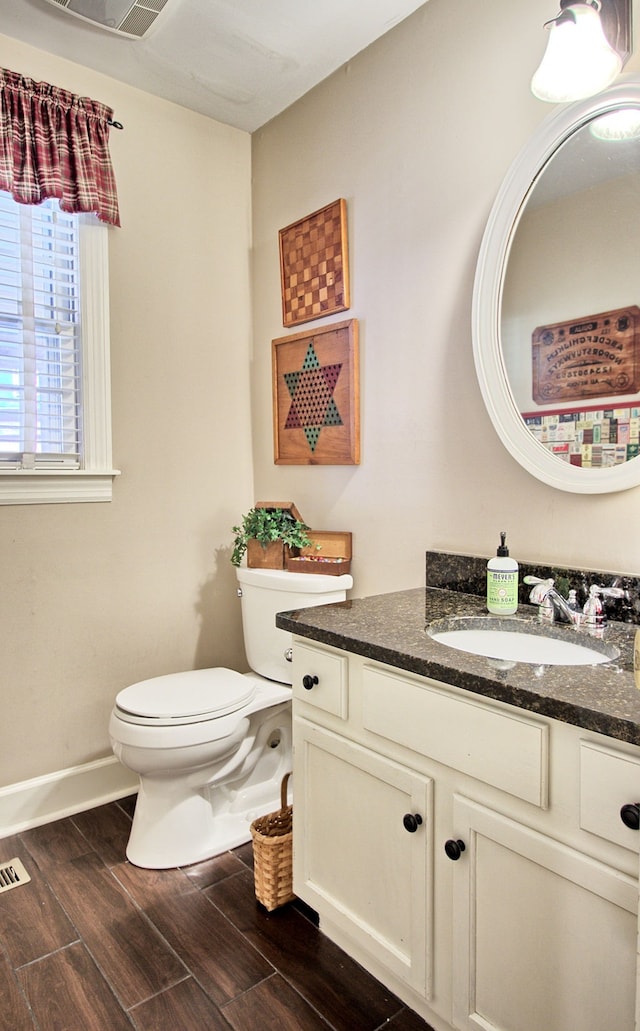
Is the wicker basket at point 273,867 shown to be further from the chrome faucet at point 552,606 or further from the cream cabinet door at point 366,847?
the chrome faucet at point 552,606

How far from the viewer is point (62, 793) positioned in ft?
7.11

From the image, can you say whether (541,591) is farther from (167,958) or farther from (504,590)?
(167,958)

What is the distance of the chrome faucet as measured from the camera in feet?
4.68

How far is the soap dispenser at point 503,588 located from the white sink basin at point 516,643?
48 mm

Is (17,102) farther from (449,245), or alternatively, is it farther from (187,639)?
(187,639)

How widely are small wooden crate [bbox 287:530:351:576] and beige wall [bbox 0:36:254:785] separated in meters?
0.48

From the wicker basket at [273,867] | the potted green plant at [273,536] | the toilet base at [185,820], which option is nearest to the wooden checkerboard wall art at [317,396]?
the potted green plant at [273,536]

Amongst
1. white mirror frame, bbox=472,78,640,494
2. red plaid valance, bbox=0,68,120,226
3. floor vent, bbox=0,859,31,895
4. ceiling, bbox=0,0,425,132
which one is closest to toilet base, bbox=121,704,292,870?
floor vent, bbox=0,859,31,895

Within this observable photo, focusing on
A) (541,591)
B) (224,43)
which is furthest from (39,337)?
(541,591)

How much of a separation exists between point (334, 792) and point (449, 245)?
147cm

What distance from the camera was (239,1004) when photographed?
137 centimetres

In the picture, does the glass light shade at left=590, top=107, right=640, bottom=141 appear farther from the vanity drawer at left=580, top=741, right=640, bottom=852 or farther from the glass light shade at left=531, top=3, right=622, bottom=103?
the vanity drawer at left=580, top=741, right=640, bottom=852

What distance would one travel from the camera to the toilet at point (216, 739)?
1811 mm

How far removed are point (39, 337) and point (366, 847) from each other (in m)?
1.82
